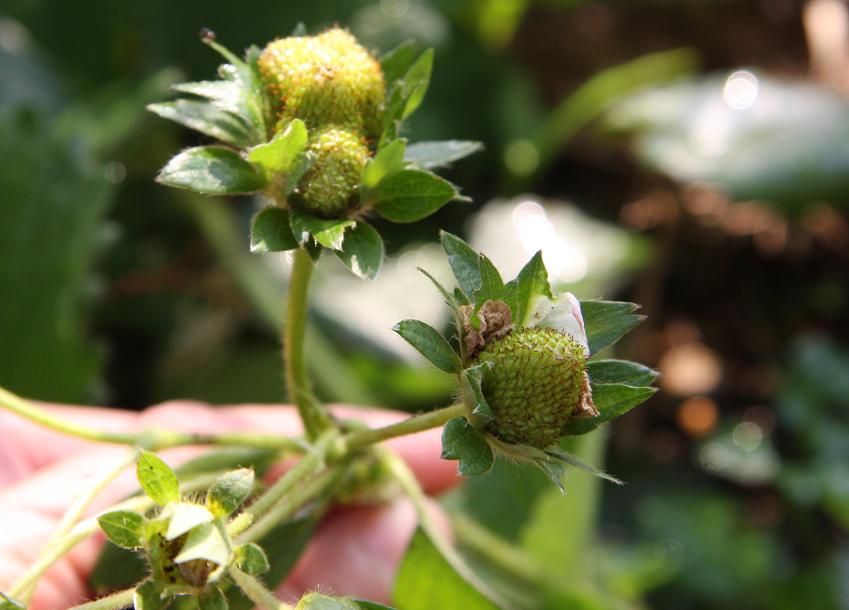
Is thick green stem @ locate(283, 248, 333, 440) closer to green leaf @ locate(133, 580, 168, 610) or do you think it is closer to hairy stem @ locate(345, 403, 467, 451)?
hairy stem @ locate(345, 403, 467, 451)

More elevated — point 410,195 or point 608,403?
point 410,195

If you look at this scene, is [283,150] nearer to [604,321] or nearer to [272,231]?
[272,231]

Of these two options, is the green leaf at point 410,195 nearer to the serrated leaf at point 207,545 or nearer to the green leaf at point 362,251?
the green leaf at point 362,251

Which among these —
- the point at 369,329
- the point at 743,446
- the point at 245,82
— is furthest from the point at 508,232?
the point at 245,82

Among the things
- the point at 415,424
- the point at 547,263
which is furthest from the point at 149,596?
the point at 547,263

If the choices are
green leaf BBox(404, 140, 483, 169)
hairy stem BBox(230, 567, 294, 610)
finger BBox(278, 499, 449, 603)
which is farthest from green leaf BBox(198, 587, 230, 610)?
finger BBox(278, 499, 449, 603)

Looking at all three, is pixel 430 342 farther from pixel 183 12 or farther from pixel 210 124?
pixel 183 12

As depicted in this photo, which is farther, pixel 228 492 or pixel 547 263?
pixel 547 263
